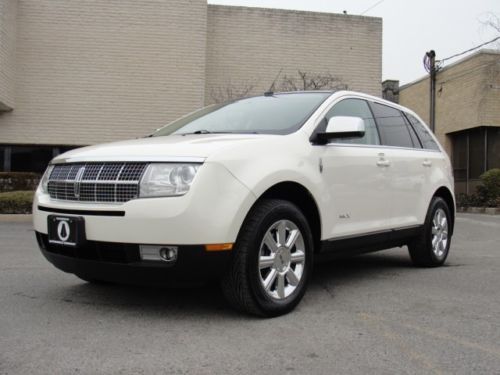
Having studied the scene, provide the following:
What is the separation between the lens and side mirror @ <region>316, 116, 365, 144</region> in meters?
4.39

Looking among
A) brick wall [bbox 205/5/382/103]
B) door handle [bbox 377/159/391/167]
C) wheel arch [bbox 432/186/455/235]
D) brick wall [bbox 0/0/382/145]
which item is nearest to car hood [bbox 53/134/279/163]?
door handle [bbox 377/159/391/167]

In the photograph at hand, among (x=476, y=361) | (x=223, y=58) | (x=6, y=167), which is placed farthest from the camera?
(x=223, y=58)

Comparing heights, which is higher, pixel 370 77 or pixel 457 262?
pixel 370 77

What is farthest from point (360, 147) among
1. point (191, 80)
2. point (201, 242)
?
point (191, 80)

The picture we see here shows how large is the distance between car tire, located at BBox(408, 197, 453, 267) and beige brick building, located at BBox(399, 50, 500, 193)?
13.5 meters

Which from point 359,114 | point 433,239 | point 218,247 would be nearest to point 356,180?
point 359,114

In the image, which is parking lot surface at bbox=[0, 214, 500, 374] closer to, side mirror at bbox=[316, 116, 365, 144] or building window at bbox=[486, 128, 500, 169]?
side mirror at bbox=[316, 116, 365, 144]

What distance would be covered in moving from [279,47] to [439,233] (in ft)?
40.3

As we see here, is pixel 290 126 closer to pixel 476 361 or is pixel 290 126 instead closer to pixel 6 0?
pixel 476 361

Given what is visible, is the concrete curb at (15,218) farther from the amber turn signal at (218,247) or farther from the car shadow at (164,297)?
the amber turn signal at (218,247)

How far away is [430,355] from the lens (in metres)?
3.22

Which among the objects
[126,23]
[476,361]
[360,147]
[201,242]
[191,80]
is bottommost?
[476,361]

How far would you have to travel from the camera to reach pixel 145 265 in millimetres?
3557

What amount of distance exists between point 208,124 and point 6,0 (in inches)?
468
